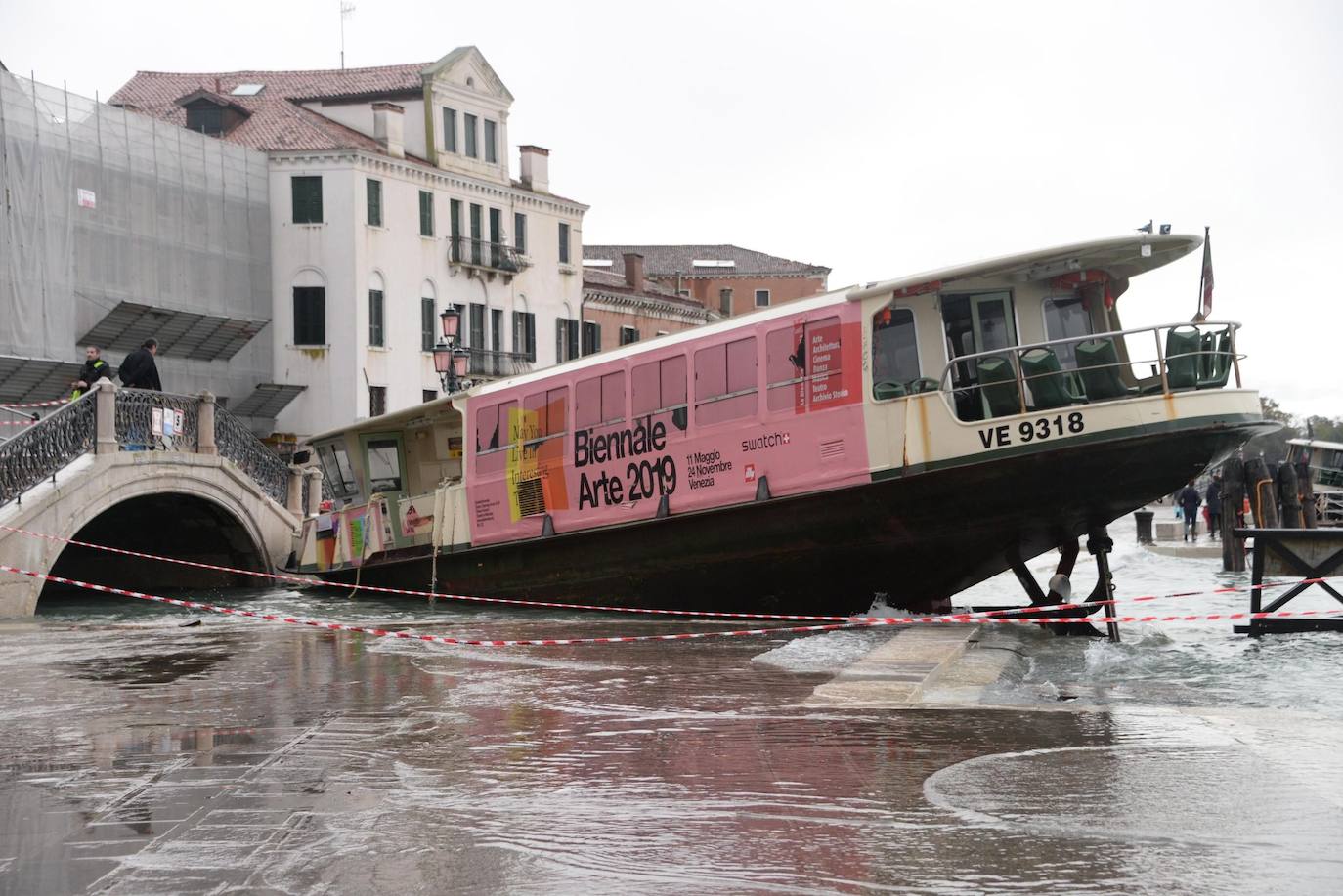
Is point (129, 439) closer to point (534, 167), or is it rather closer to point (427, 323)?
point (427, 323)

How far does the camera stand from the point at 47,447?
21750 millimetres

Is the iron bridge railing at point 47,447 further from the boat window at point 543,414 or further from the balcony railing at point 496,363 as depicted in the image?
the balcony railing at point 496,363

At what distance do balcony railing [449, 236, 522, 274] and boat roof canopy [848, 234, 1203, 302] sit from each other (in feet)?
134

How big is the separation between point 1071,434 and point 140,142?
3570 cm

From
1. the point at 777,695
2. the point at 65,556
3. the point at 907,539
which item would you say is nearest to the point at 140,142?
the point at 65,556

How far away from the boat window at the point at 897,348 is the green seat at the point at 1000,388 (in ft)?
2.79

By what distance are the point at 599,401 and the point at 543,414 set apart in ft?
3.93

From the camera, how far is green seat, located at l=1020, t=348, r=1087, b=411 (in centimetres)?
1536

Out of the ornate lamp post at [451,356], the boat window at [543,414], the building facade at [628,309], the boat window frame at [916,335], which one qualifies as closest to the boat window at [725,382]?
the boat window frame at [916,335]

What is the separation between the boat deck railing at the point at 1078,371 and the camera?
15.1 metres

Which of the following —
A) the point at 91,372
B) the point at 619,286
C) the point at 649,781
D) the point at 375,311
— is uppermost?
the point at 619,286

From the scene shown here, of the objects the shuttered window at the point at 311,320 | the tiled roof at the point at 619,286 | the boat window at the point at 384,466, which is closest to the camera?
the boat window at the point at 384,466

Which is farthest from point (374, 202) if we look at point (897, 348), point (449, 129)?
point (897, 348)

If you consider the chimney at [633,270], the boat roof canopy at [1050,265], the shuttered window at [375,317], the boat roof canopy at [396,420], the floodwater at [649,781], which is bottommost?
the floodwater at [649,781]
